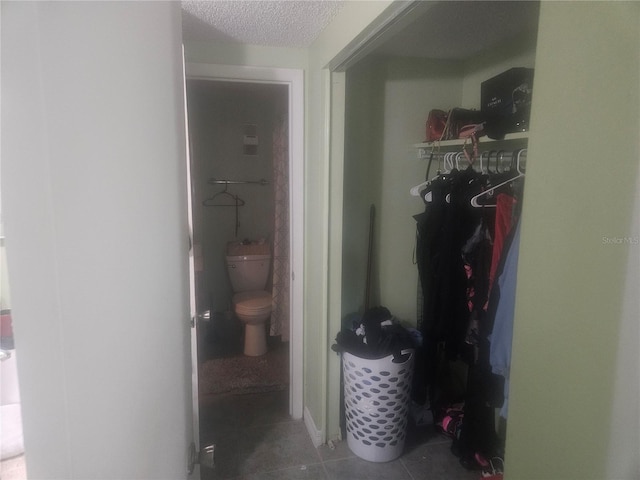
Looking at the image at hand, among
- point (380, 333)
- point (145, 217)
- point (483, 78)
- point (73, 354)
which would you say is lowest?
point (380, 333)

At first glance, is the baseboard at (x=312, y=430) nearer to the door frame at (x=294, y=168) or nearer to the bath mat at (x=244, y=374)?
the door frame at (x=294, y=168)

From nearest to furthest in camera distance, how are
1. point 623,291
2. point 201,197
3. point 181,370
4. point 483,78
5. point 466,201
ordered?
point 623,291, point 181,370, point 466,201, point 483,78, point 201,197

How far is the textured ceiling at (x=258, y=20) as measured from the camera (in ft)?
4.99

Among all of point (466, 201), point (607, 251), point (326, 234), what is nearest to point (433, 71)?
point (466, 201)

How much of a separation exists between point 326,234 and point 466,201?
28.8 inches

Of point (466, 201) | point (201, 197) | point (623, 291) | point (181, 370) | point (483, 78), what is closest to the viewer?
point (623, 291)

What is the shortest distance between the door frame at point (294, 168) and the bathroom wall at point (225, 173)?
3.95 feet

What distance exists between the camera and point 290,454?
2.11m

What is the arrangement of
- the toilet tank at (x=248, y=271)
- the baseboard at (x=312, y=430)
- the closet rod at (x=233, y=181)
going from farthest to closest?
the closet rod at (x=233, y=181), the toilet tank at (x=248, y=271), the baseboard at (x=312, y=430)

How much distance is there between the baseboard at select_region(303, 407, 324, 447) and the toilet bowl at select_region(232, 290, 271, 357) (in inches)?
34.2

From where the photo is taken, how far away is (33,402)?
0.66 m

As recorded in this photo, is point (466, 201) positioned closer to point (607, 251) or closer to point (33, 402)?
point (607, 251)

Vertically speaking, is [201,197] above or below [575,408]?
above

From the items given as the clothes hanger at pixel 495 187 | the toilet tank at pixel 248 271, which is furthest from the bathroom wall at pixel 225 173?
the clothes hanger at pixel 495 187
